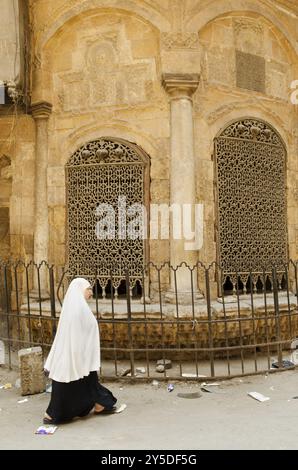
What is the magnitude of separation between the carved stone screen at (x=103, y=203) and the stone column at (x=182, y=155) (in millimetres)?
539

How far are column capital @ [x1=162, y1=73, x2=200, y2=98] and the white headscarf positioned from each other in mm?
3546

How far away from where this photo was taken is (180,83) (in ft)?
20.9

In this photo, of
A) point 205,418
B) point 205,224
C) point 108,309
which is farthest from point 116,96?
point 205,418

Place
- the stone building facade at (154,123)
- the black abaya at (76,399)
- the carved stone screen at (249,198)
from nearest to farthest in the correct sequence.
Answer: the black abaya at (76,399) → the stone building facade at (154,123) → the carved stone screen at (249,198)

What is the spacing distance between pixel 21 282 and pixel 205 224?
3.27 metres

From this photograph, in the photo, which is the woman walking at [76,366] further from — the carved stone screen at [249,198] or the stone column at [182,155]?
the carved stone screen at [249,198]

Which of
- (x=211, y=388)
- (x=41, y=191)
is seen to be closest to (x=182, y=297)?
(x=211, y=388)

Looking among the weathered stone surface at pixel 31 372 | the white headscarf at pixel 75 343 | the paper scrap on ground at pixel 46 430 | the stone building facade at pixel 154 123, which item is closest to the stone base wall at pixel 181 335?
the stone building facade at pixel 154 123

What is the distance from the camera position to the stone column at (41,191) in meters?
6.89

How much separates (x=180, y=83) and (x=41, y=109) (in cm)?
229

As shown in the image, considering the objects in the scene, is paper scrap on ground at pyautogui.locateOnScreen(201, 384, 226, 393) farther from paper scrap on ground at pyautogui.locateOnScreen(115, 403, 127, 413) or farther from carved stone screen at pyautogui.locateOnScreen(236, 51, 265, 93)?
carved stone screen at pyautogui.locateOnScreen(236, 51, 265, 93)

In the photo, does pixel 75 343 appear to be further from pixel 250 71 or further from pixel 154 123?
pixel 250 71

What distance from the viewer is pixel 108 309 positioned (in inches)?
239

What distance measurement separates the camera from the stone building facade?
21.3 feet
